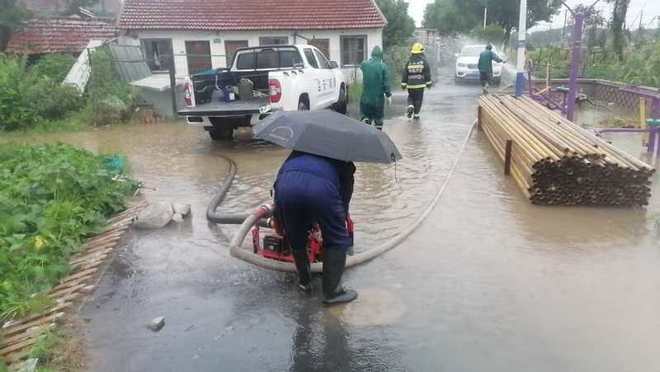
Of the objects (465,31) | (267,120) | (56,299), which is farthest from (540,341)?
(465,31)

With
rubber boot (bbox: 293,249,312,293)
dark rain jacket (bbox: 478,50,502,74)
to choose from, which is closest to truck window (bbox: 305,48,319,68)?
dark rain jacket (bbox: 478,50,502,74)

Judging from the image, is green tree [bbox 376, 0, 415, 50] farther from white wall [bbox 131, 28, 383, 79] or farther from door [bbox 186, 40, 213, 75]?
door [bbox 186, 40, 213, 75]

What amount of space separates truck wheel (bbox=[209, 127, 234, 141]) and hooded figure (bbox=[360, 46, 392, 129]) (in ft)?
8.93

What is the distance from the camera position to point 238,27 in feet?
68.0

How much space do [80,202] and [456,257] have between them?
12.2ft

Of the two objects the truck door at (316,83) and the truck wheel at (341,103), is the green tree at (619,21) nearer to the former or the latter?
the truck wheel at (341,103)

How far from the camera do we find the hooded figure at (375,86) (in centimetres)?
1019

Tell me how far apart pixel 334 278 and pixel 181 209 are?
2690 millimetres

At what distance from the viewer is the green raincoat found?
10188 millimetres

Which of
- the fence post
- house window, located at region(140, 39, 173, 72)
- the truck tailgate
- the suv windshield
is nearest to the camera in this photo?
the truck tailgate

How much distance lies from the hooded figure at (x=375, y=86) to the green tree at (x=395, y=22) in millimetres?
19198

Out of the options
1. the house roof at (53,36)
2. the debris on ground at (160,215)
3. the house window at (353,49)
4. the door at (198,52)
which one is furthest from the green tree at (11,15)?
the debris on ground at (160,215)

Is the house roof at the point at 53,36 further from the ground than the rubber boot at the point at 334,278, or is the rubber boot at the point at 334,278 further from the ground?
the house roof at the point at 53,36

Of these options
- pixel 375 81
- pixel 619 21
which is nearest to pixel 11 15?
pixel 375 81
